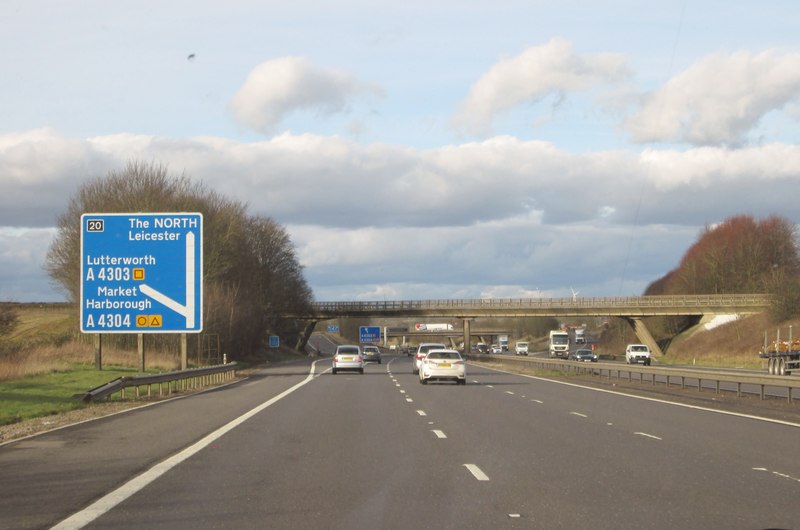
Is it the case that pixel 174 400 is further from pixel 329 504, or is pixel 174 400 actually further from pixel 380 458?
pixel 329 504

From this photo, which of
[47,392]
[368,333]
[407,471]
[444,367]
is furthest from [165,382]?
[368,333]

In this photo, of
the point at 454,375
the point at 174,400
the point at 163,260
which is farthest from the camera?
the point at 454,375

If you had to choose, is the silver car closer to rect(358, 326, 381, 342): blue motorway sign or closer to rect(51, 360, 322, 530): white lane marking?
rect(51, 360, 322, 530): white lane marking

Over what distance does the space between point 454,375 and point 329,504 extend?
31290 millimetres

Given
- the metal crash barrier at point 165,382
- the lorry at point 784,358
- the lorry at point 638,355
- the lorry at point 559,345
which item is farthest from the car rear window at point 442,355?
the lorry at point 559,345

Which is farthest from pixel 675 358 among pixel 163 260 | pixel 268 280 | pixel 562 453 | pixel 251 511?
pixel 251 511

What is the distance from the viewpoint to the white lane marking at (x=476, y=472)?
1277cm

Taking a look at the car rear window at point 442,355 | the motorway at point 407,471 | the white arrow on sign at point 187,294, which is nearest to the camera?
the motorway at point 407,471

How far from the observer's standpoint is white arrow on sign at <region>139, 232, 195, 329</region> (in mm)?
37781

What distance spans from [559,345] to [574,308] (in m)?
4.47

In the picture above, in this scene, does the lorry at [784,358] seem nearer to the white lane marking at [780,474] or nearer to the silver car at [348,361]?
the silver car at [348,361]

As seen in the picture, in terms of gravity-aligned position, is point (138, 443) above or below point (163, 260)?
below

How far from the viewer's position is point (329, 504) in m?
10.6

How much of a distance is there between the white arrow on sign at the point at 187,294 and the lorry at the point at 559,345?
75.4m
